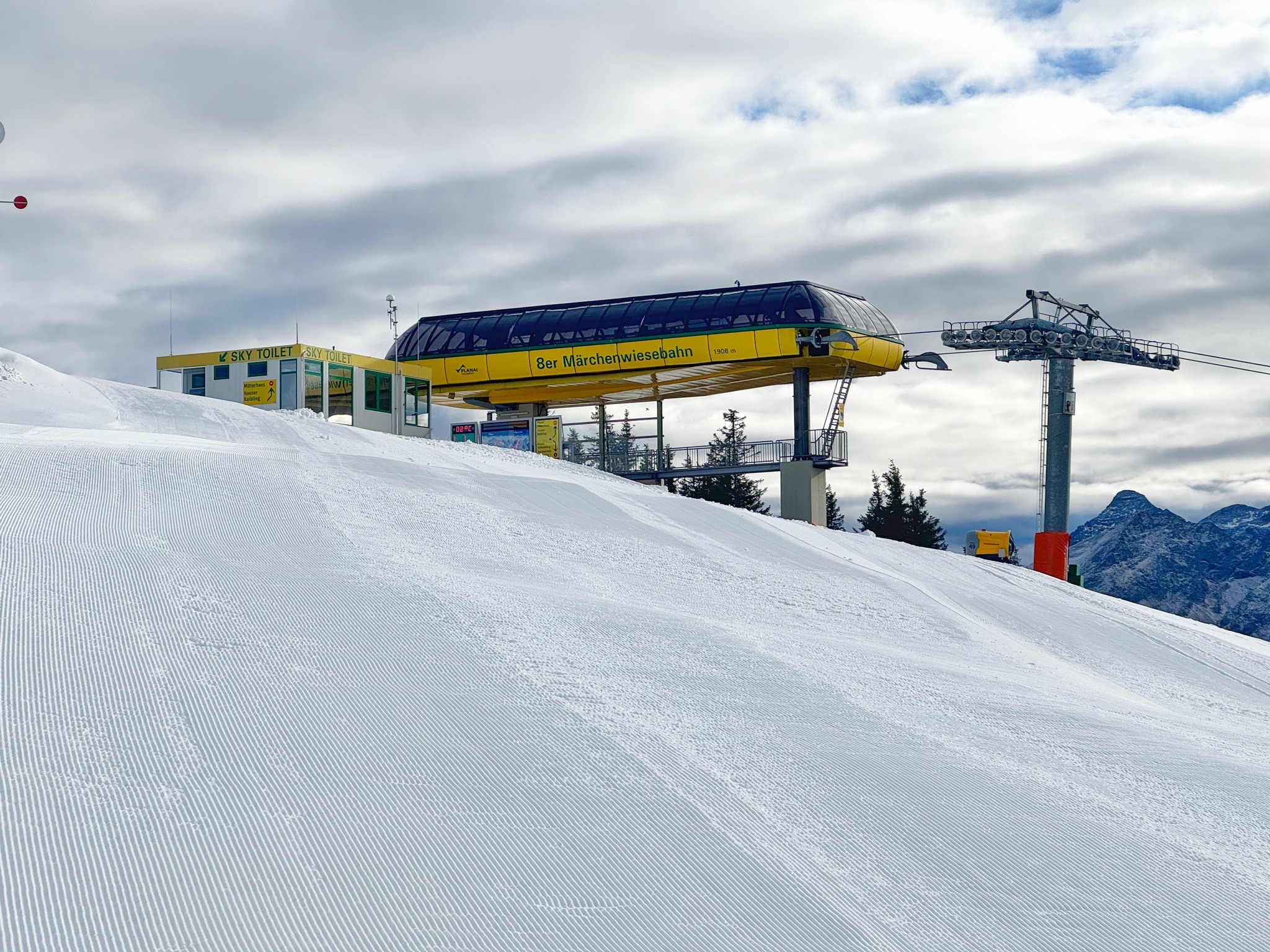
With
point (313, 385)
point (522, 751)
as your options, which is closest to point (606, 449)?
point (313, 385)

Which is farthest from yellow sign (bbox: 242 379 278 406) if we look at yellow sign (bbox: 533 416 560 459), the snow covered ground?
the snow covered ground

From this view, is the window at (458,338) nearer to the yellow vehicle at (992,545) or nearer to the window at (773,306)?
the window at (773,306)

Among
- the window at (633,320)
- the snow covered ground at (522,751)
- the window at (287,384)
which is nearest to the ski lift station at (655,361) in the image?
the window at (633,320)

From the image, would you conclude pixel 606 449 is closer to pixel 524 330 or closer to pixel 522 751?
pixel 524 330

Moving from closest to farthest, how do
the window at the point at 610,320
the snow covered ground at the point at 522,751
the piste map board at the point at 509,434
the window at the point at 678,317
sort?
the snow covered ground at the point at 522,751 → the piste map board at the point at 509,434 → the window at the point at 678,317 → the window at the point at 610,320

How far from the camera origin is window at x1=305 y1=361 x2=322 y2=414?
30547 mm

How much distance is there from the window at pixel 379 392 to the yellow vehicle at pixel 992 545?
17858mm

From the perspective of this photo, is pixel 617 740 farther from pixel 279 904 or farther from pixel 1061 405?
pixel 1061 405

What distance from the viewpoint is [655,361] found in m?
39.2

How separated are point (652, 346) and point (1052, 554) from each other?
636 inches

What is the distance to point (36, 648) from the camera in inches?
282

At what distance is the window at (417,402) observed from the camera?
3431 centimetres

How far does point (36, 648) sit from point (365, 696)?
1.82 meters

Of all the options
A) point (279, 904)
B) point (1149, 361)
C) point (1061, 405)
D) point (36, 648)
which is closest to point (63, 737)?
point (36, 648)
